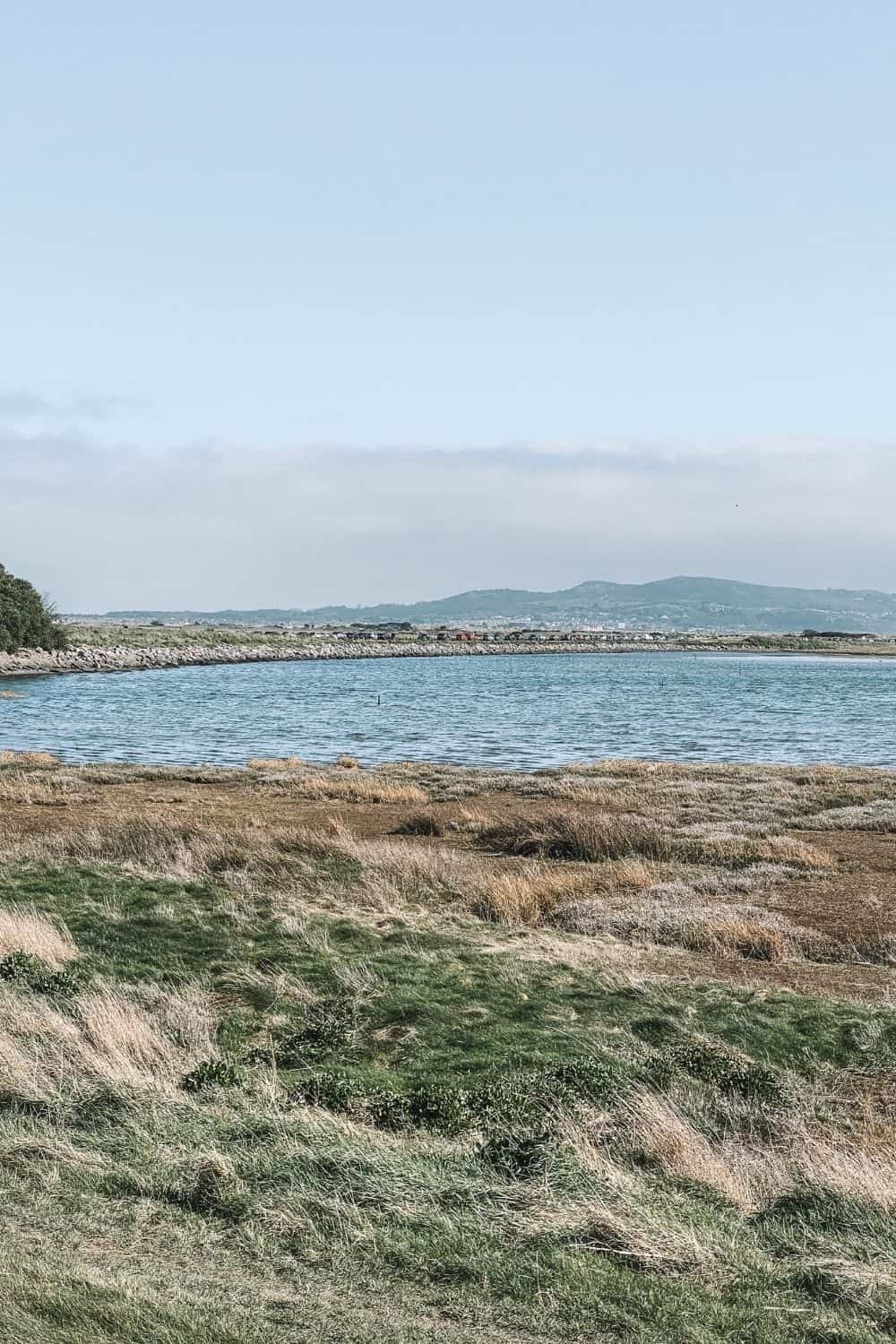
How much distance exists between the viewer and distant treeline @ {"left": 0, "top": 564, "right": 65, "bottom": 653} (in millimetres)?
103500

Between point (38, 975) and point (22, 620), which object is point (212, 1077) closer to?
point (38, 975)

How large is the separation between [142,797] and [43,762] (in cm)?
884

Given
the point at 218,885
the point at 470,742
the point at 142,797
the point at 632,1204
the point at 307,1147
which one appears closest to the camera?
the point at 632,1204

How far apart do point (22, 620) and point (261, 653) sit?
38.1m

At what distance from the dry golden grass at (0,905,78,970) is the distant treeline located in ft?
305

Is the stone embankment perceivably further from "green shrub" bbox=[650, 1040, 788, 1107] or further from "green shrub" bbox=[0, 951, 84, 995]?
"green shrub" bbox=[650, 1040, 788, 1107]

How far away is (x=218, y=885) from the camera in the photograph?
18.5 meters

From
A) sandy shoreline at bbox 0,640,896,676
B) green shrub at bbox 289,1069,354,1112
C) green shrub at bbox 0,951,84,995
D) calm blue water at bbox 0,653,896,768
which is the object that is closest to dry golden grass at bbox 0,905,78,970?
green shrub at bbox 0,951,84,995

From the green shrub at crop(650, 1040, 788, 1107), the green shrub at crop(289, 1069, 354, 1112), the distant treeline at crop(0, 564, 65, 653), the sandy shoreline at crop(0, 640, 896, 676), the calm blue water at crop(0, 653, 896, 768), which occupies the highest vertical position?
the distant treeline at crop(0, 564, 65, 653)

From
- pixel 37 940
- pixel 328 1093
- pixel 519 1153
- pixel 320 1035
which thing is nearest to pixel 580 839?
pixel 37 940

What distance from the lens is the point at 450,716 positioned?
65750 mm

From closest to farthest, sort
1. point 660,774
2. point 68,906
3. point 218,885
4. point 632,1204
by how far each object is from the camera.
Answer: point 632,1204 → point 68,906 → point 218,885 → point 660,774

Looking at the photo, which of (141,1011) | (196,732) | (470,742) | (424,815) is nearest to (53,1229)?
(141,1011)

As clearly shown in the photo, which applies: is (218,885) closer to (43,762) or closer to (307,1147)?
(307,1147)
